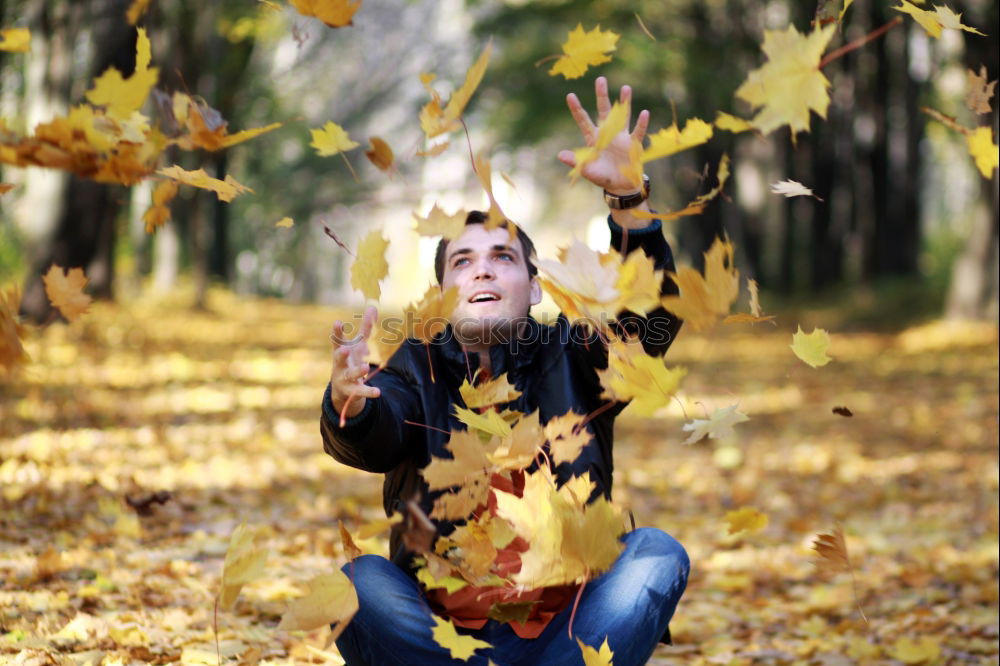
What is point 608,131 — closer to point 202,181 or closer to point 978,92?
point 202,181

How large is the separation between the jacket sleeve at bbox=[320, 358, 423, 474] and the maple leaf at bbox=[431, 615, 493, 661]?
365 millimetres

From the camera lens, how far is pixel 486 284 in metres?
2.37

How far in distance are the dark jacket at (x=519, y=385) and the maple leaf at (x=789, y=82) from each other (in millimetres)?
459

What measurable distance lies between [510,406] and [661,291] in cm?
43

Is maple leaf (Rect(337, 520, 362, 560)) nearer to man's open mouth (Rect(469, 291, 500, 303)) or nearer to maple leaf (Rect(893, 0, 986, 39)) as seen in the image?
man's open mouth (Rect(469, 291, 500, 303))

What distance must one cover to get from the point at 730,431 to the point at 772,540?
3.09 m

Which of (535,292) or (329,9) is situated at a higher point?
(329,9)

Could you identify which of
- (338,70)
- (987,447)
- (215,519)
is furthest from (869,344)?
(338,70)

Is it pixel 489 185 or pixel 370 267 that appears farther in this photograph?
pixel 370 267

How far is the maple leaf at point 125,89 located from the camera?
206 centimetres

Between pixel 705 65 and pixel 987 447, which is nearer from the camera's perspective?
pixel 987 447

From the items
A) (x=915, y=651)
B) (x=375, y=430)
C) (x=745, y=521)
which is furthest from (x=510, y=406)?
(x=915, y=651)

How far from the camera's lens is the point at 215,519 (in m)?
4.61

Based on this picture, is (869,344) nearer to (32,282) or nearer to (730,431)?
(32,282)
